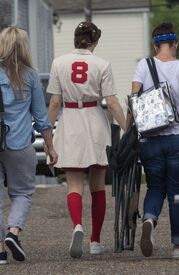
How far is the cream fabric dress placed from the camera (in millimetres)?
8562

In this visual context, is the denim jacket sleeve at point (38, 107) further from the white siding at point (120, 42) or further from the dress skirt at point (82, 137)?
the white siding at point (120, 42)

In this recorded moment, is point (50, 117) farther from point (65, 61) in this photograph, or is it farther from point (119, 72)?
point (119, 72)

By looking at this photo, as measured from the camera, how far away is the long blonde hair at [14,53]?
7.92m

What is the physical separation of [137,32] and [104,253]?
33349 millimetres

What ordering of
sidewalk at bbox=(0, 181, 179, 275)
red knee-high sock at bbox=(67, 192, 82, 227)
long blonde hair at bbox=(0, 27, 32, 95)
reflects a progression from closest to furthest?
sidewalk at bbox=(0, 181, 179, 275) → long blonde hair at bbox=(0, 27, 32, 95) → red knee-high sock at bbox=(67, 192, 82, 227)

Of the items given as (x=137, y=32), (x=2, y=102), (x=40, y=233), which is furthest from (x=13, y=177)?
(x=137, y=32)

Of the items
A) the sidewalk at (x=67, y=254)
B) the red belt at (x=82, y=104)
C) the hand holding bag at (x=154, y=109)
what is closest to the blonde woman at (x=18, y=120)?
the sidewalk at (x=67, y=254)

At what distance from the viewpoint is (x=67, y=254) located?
8.86m

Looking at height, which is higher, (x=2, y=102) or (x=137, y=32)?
(x=2, y=102)

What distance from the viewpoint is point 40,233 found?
11.1 meters

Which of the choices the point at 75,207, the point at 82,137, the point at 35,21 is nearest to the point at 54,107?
the point at 82,137

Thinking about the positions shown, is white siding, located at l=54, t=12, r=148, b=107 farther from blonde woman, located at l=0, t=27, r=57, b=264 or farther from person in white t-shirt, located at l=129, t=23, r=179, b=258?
blonde woman, located at l=0, t=27, r=57, b=264

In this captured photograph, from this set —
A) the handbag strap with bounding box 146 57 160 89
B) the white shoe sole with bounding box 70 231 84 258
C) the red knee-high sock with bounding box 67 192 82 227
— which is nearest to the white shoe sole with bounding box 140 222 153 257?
the white shoe sole with bounding box 70 231 84 258

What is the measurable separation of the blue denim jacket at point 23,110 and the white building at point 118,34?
3367 centimetres
